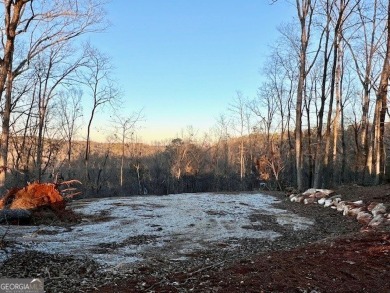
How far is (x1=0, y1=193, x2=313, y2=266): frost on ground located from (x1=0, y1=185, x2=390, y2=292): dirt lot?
42 cm

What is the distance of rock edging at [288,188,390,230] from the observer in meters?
7.37

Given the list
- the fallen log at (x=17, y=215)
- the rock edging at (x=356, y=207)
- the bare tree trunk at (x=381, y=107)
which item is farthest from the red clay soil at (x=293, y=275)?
the bare tree trunk at (x=381, y=107)

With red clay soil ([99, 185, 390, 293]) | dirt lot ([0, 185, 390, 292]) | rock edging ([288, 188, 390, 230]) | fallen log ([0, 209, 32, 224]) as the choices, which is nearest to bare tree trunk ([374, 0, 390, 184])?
rock edging ([288, 188, 390, 230])

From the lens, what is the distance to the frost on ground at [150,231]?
5.51 m

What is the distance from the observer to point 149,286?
146 inches

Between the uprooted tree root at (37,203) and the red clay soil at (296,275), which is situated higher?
the uprooted tree root at (37,203)

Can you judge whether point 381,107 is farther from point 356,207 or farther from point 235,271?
point 235,271

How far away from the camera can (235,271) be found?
159 inches

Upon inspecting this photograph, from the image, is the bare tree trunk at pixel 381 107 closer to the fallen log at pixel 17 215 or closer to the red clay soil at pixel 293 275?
the red clay soil at pixel 293 275

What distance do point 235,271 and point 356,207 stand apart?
6.88 meters

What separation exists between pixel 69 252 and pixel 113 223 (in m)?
3.06

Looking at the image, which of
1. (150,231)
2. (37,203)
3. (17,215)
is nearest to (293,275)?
(150,231)

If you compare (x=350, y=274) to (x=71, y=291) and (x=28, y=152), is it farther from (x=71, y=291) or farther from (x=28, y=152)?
(x=28, y=152)

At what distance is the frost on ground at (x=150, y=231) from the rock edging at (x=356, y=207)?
1.23 m
